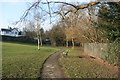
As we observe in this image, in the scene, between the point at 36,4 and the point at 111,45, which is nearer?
the point at 36,4

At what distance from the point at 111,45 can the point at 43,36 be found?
5226 centimetres

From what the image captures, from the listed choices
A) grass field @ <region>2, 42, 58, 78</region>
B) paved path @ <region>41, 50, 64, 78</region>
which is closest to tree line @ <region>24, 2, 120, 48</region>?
grass field @ <region>2, 42, 58, 78</region>

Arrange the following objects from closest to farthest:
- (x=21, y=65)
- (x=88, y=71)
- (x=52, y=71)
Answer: (x=88, y=71), (x=52, y=71), (x=21, y=65)

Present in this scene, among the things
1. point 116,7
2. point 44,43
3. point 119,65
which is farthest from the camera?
point 44,43

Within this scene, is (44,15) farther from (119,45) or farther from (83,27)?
(83,27)

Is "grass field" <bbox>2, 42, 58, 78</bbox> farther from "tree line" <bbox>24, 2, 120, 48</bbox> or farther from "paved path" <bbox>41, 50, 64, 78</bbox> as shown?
"tree line" <bbox>24, 2, 120, 48</bbox>

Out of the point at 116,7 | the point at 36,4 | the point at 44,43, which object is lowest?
the point at 44,43

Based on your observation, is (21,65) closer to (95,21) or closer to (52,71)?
(52,71)

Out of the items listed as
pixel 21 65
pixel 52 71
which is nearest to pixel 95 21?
pixel 21 65

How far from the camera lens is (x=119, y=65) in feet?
33.4

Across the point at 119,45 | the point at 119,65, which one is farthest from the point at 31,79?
the point at 119,45

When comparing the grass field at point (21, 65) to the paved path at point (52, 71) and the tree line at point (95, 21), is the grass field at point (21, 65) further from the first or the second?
the tree line at point (95, 21)

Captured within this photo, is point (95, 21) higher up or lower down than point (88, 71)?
higher up

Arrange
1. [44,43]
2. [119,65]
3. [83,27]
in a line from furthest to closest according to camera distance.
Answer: [44,43] → [83,27] → [119,65]
